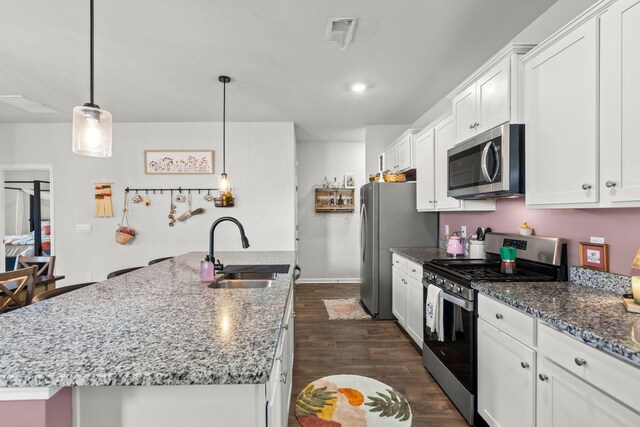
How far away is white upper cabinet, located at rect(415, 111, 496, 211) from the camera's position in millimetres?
2756

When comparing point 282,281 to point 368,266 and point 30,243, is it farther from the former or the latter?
point 30,243

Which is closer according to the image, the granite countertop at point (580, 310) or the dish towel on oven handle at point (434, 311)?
the granite countertop at point (580, 310)

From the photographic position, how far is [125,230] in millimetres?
4434

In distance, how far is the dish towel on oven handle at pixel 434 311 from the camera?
7.08 ft

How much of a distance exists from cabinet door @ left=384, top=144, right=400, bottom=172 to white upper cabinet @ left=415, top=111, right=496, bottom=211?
29.8 inches

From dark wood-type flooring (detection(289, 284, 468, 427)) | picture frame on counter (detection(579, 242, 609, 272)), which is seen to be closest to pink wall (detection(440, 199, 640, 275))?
picture frame on counter (detection(579, 242, 609, 272))

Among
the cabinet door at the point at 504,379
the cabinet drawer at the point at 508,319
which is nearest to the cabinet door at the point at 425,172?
the cabinet drawer at the point at 508,319

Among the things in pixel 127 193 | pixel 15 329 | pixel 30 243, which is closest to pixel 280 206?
pixel 127 193

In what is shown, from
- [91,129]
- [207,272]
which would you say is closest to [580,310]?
[207,272]

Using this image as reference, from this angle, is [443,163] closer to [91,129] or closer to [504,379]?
[504,379]

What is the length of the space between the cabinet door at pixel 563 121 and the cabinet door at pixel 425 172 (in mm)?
1379

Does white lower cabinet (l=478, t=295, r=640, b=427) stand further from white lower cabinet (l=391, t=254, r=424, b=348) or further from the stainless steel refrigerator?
the stainless steel refrigerator

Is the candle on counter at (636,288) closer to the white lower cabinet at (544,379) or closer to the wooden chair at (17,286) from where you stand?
the white lower cabinet at (544,379)

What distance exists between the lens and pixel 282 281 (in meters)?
1.84
